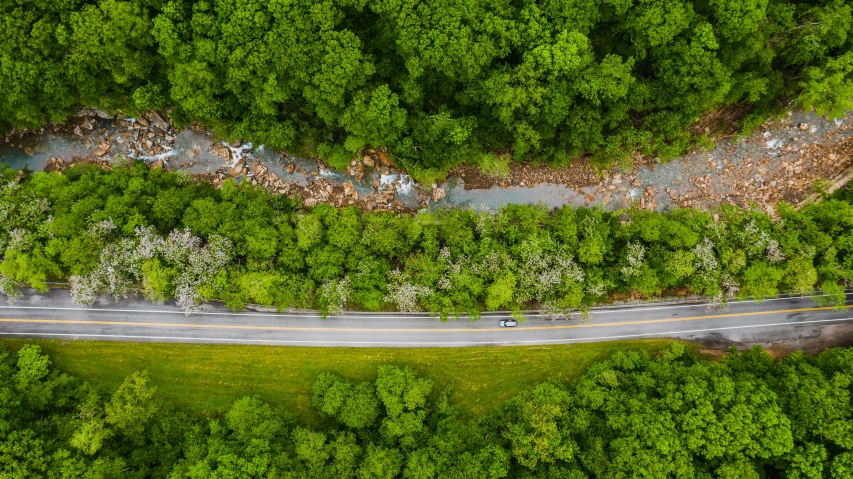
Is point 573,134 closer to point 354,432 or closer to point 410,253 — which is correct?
point 410,253

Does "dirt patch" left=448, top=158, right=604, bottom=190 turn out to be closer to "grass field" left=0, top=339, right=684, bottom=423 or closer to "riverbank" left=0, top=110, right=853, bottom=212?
"riverbank" left=0, top=110, right=853, bottom=212

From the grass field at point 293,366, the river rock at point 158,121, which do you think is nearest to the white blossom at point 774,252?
the grass field at point 293,366

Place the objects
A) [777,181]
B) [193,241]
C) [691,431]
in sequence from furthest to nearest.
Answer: [777,181], [193,241], [691,431]

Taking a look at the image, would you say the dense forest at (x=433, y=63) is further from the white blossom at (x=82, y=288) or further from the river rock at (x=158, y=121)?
the white blossom at (x=82, y=288)

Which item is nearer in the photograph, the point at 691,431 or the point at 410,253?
the point at 691,431

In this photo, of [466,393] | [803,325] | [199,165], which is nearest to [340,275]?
[466,393]

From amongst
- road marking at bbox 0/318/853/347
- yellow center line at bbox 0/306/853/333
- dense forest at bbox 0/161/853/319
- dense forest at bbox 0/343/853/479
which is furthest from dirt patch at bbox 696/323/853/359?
dense forest at bbox 0/161/853/319
